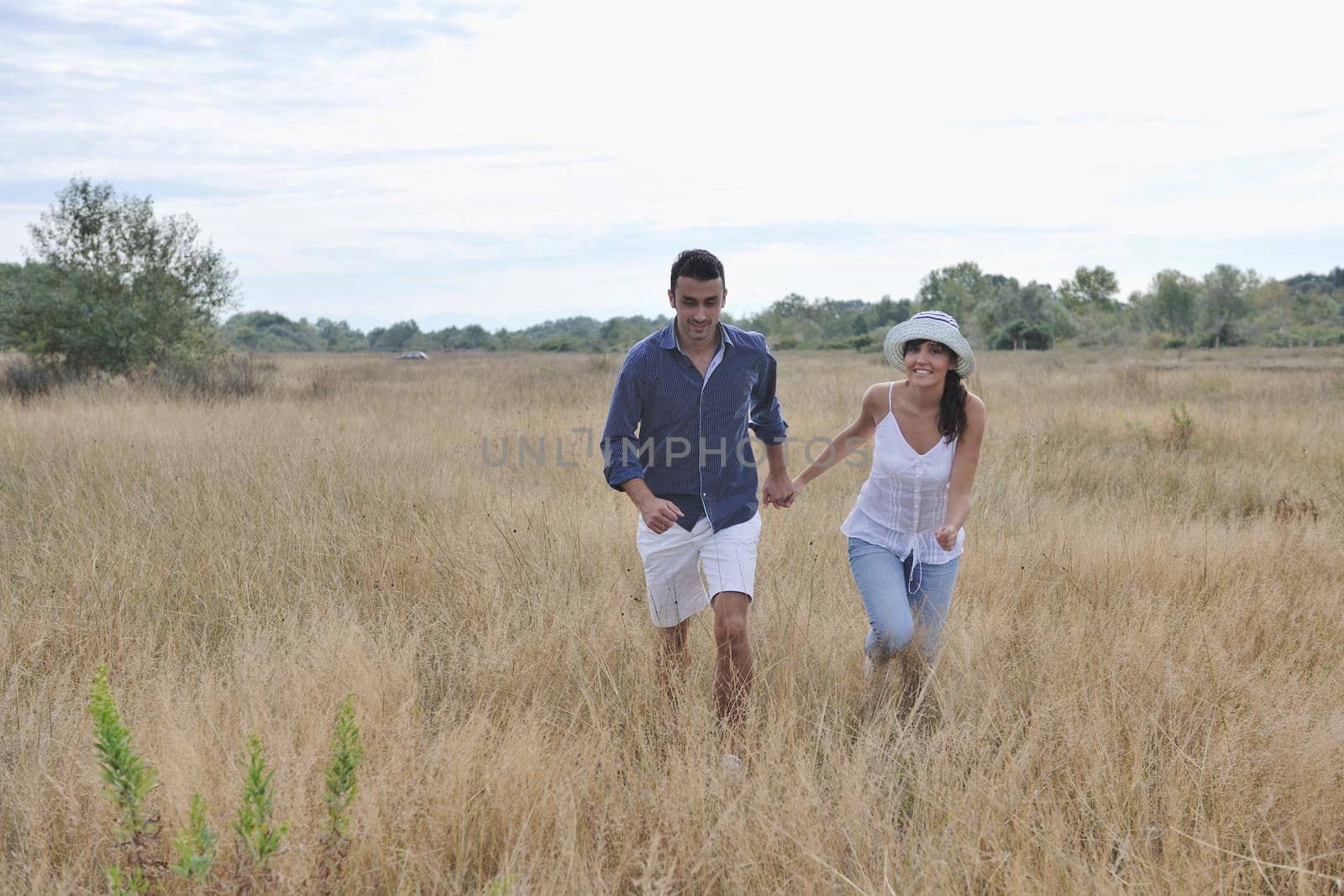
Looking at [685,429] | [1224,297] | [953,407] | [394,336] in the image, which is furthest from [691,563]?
[394,336]

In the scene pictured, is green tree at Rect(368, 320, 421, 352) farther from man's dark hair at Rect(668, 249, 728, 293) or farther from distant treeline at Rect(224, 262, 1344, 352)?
man's dark hair at Rect(668, 249, 728, 293)

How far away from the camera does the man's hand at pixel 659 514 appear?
299cm

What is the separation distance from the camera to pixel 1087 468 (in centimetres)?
791

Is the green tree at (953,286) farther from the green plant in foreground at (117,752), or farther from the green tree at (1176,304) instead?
the green plant in foreground at (117,752)

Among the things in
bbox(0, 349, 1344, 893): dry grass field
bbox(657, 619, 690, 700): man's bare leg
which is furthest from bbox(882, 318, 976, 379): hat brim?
bbox(657, 619, 690, 700): man's bare leg

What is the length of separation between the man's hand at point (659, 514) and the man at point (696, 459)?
0.04m

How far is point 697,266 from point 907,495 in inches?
46.4

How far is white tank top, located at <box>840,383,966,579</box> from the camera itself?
3.39 metres

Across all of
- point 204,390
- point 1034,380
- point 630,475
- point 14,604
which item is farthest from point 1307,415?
point 204,390

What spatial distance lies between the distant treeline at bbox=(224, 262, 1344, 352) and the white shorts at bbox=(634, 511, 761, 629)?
37.8m

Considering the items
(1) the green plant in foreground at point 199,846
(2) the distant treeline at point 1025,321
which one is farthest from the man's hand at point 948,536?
(2) the distant treeline at point 1025,321

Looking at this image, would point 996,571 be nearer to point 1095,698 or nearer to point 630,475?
point 1095,698

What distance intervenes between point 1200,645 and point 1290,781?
1.13m

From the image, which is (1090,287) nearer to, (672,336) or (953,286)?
(953,286)
